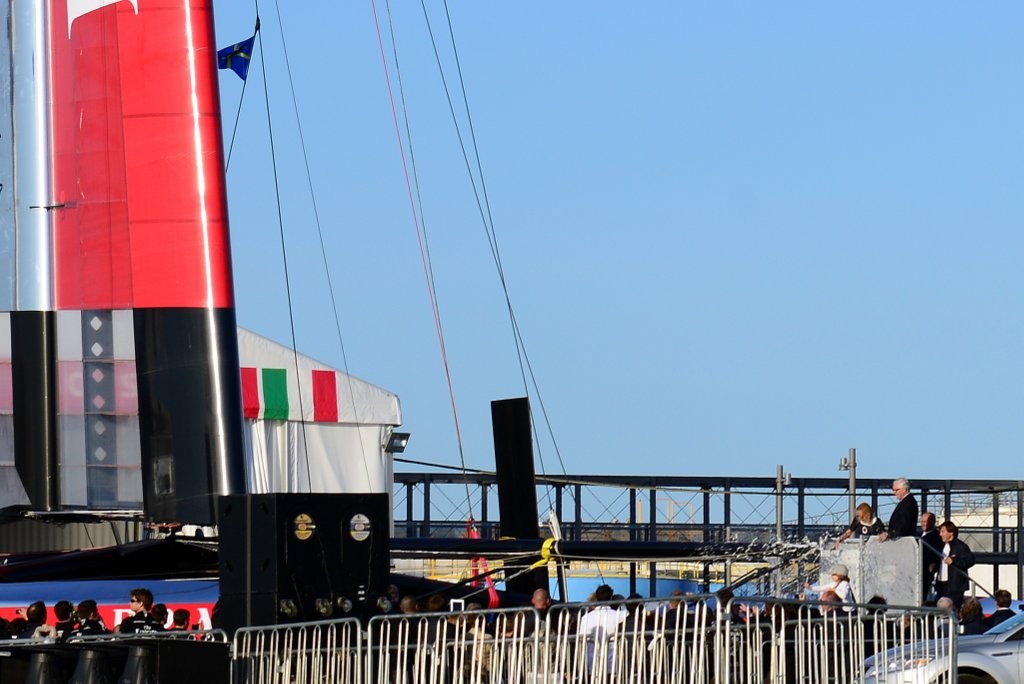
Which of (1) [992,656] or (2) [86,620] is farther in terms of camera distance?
(1) [992,656]

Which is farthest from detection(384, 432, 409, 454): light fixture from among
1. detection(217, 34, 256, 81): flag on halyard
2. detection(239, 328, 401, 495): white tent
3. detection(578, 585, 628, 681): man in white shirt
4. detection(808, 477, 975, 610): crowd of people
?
detection(578, 585, 628, 681): man in white shirt

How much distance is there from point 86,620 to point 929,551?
7979 millimetres

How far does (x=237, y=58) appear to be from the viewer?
23.9m

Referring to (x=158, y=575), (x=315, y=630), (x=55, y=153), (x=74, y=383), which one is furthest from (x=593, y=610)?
(x=55, y=153)

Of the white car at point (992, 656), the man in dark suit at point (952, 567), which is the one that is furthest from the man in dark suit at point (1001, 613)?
the white car at point (992, 656)

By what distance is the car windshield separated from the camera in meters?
15.3

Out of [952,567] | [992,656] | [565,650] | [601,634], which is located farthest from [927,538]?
[565,650]

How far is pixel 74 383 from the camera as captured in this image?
16.0 metres

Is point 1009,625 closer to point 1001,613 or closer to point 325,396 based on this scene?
point 1001,613

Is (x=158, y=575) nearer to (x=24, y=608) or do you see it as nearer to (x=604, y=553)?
(x=24, y=608)

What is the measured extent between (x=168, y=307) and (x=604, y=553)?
4.23m

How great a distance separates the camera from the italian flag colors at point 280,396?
26906mm

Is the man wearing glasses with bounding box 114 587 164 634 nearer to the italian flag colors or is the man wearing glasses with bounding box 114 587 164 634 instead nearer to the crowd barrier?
the crowd barrier

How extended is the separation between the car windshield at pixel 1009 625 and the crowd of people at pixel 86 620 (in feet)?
21.8
